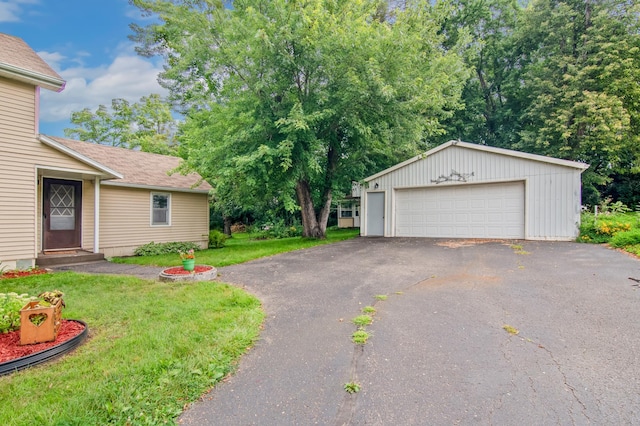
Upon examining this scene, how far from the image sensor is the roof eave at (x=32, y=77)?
739 centimetres

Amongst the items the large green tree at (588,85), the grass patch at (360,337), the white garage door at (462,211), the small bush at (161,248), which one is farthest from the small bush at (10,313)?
the large green tree at (588,85)

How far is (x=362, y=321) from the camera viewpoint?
402cm

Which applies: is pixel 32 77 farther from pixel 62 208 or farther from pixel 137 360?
pixel 137 360

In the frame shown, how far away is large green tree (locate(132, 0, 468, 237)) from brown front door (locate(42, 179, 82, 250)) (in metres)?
3.65

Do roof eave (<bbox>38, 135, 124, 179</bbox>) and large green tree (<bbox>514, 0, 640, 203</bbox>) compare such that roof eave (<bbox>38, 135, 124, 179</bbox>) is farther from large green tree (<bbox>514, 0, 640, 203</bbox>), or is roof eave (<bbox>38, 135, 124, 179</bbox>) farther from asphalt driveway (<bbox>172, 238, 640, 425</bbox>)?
large green tree (<bbox>514, 0, 640, 203</bbox>)

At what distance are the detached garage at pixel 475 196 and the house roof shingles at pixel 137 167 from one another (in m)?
7.91

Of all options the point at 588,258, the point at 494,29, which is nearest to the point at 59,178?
the point at 588,258

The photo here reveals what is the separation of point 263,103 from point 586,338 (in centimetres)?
1049

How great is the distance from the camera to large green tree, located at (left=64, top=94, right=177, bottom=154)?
2706 cm

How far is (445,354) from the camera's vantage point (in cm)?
317

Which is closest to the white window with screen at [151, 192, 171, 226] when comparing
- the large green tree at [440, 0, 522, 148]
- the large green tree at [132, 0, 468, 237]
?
the large green tree at [132, 0, 468, 237]

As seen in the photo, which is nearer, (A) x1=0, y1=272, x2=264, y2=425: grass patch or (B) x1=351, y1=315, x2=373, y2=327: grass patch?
(A) x1=0, y1=272, x2=264, y2=425: grass patch

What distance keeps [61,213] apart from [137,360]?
362 inches

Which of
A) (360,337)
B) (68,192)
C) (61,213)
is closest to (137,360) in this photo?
(360,337)
